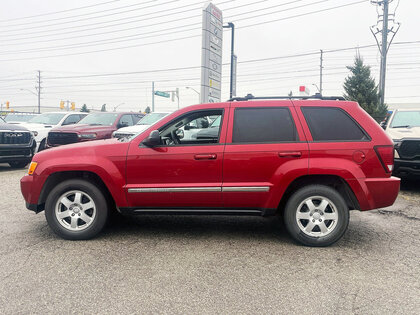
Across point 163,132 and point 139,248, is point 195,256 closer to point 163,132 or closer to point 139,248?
point 139,248

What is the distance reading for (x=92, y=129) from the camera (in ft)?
36.0

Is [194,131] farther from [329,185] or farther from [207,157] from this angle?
[329,185]

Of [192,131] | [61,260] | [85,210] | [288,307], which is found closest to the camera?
[288,307]

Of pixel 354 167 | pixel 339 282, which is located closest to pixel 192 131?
pixel 354 167

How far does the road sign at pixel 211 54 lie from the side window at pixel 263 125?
1068 cm

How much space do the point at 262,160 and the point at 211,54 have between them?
12.1 meters

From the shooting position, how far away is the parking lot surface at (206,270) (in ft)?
9.30

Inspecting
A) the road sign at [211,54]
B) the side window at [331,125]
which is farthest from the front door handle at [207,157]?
the road sign at [211,54]

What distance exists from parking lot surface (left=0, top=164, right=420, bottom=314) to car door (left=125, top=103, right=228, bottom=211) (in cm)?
54

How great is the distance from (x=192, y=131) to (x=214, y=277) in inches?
83.7

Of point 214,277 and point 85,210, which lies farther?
point 85,210

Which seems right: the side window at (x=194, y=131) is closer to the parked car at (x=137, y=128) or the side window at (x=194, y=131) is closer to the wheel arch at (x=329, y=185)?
the wheel arch at (x=329, y=185)

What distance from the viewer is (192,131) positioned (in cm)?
480

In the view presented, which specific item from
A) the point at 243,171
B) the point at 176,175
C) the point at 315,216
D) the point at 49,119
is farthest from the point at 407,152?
the point at 49,119
